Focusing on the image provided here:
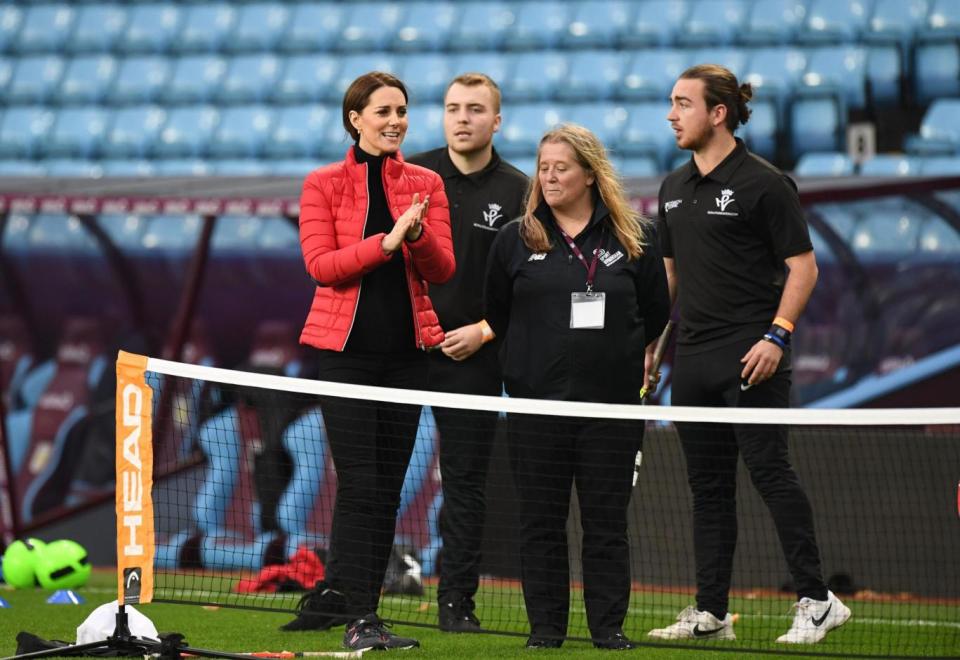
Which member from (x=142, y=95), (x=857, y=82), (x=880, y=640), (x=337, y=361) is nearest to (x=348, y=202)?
(x=337, y=361)

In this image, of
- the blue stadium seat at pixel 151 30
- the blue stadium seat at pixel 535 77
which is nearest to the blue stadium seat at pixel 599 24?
the blue stadium seat at pixel 535 77

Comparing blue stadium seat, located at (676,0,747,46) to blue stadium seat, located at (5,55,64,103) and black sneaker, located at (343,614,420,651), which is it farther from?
black sneaker, located at (343,614,420,651)

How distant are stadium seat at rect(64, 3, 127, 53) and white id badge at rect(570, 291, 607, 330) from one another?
32.5 ft

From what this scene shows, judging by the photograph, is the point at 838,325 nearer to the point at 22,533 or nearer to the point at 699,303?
the point at 699,303

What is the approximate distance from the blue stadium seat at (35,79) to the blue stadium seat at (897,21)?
732 centimetres

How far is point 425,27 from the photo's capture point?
12820 mm

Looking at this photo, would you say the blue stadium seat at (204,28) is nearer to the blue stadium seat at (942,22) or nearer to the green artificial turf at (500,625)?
the blue stadium seat at (942,22)

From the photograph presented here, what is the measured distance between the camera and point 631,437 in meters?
5.03

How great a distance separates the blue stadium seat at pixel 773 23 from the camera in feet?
37.8

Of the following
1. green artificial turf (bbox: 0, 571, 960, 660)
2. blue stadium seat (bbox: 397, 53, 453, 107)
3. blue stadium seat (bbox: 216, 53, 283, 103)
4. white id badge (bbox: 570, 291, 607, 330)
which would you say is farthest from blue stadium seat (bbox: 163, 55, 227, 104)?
white id badge (bbox: 570, 291, 607, 330)

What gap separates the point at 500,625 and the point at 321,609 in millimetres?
751

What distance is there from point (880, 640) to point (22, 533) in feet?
18.3

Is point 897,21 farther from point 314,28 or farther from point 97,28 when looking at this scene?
point 97,28

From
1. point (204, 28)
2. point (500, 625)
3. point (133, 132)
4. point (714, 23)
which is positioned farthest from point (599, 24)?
point (500, 625)
